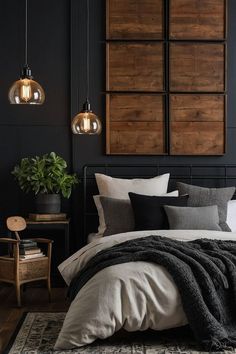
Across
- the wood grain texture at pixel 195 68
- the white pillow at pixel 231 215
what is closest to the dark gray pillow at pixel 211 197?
the white pillow at pixel 231 215

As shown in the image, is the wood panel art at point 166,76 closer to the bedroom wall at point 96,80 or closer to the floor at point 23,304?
the bedroom wall at point 96,80

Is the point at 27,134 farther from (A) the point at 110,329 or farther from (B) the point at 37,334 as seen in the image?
(A) the point at 110,329

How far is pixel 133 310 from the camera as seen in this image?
3.96 meters

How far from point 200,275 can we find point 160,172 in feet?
8.78

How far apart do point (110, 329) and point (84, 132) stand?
244 centimetres

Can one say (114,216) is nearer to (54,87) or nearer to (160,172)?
(160,172)

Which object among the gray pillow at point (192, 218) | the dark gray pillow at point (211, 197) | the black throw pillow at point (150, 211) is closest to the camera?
the gray pillow at point (192, 218)

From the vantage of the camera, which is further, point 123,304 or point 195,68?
point 195,68

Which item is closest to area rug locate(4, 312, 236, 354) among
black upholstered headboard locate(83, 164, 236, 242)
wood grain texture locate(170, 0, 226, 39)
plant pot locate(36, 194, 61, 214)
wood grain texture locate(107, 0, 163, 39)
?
plant pot locate(36, 194, 61, 214)

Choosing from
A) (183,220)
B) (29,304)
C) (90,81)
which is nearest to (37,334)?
(29,304)

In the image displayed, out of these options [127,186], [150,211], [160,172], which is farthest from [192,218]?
[160,172]

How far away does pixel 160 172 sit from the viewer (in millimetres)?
6715

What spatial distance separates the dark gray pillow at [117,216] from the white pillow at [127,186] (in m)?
0.22

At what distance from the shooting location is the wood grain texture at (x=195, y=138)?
669 centimetres
